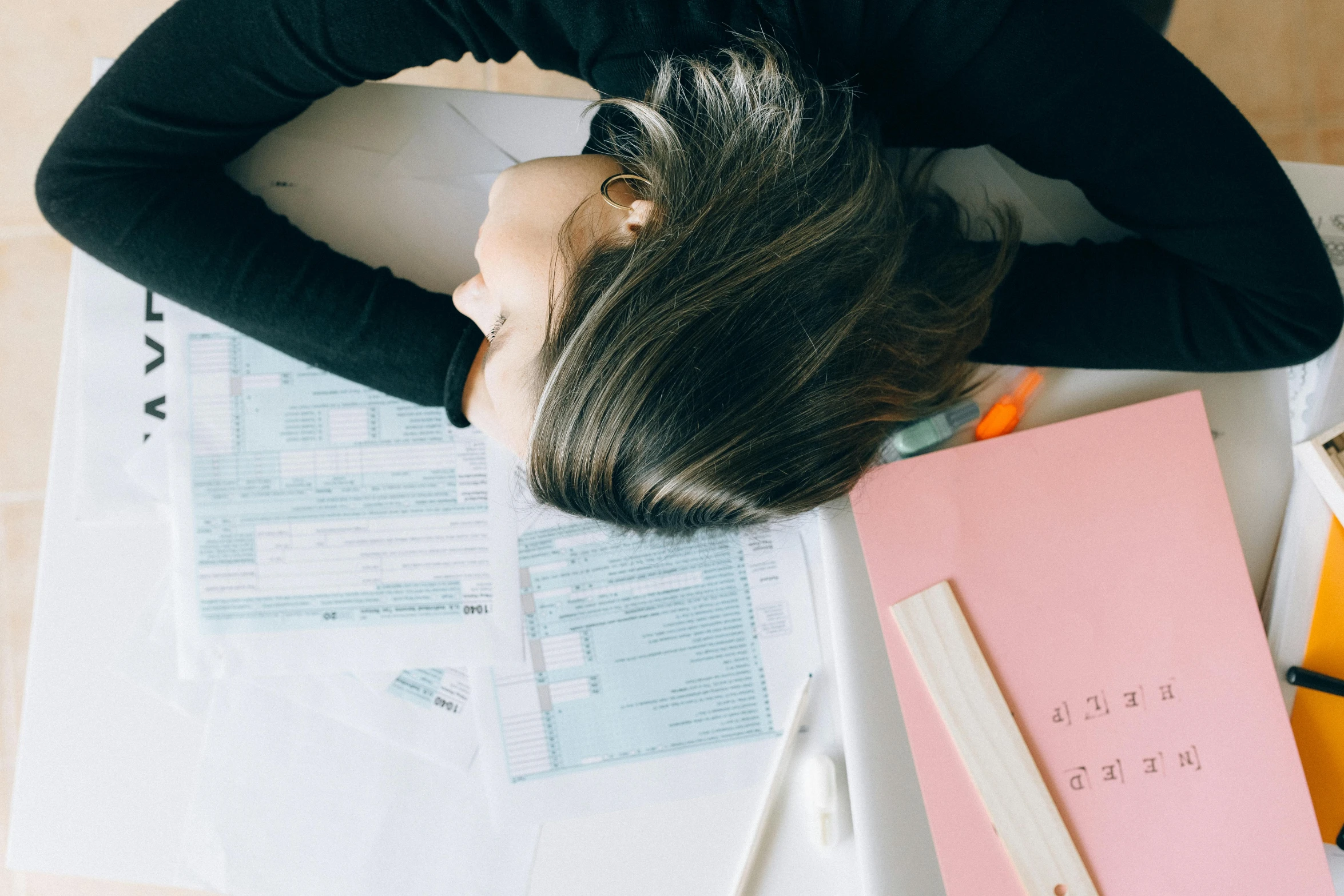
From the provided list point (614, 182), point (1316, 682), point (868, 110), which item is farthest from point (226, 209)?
point (1316, 682)

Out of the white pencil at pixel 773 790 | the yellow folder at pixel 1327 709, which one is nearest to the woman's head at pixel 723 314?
the white pencil at pixel 773 790

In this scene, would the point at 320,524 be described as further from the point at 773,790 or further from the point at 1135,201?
the point at 1135,201

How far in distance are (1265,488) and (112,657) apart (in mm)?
894

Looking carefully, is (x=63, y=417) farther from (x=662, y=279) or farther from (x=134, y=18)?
(x=134, y=18)

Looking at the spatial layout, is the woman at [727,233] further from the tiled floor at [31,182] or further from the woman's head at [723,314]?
the tiled floor at [31,182]

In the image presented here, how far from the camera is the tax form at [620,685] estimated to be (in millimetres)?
634

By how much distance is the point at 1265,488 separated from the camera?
0.59m

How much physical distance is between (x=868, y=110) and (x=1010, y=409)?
24 centimetres

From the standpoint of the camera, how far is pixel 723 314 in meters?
0.43

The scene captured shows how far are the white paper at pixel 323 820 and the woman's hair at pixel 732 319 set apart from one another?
312mm

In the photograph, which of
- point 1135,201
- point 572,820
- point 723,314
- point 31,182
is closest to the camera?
point 723,314

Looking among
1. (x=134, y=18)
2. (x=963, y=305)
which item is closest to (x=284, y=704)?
(x=963, y=305)

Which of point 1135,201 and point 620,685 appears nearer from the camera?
point 1135,201

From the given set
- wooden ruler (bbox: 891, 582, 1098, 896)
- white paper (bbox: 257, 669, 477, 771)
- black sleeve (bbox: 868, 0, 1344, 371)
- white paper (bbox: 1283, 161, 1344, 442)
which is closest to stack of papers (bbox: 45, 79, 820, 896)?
white paper (bbox: 257, 669, 477, 771)
